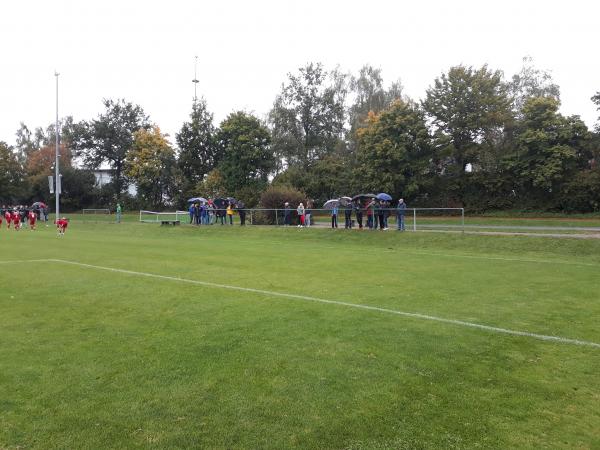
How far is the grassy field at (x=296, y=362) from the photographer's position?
4.17 meters

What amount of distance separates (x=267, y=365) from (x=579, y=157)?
41.7 m

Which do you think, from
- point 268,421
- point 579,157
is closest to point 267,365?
point 268,421

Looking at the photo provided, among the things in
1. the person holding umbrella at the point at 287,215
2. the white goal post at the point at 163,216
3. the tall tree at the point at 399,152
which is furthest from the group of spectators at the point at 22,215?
the tall tree at the point at 399,152

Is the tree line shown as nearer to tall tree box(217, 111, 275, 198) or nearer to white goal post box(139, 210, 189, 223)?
tall tree box(217, 111, 275, 198)

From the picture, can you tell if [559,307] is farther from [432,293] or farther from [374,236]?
[374,236]

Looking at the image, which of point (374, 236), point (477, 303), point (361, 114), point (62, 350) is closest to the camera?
point (62, 350)

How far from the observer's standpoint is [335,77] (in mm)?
58344

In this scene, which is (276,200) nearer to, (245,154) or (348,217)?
(348,217)

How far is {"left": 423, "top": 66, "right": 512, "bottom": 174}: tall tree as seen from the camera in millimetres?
42469

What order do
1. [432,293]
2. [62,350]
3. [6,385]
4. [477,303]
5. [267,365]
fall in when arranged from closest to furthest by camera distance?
[6,385] < [267,365] < [62,350] < [477,303] < [432,293]

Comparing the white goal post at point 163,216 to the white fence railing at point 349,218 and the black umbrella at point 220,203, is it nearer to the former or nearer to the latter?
the white fence railing at point 349,218

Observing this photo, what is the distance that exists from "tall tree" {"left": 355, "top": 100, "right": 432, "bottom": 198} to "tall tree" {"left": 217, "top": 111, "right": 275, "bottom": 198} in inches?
537

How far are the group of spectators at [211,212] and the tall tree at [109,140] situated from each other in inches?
1412

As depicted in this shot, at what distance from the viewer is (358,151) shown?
165 feet
